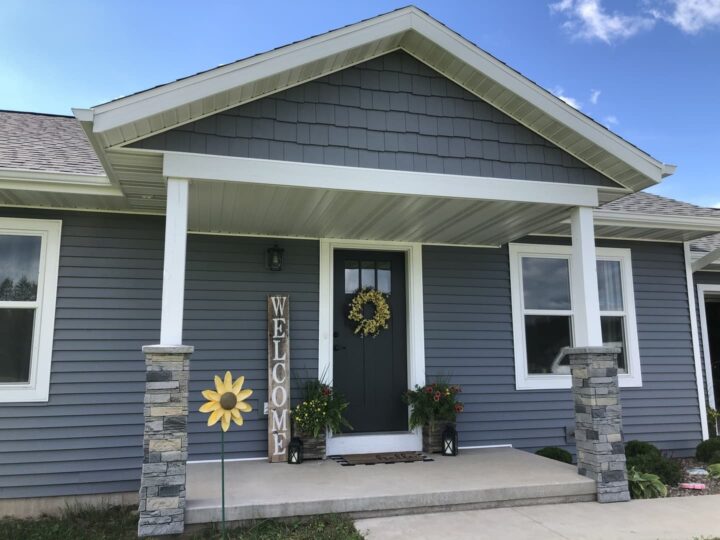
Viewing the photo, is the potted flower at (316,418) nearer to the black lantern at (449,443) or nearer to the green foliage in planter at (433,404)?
the green foliage in planter at (433,404)

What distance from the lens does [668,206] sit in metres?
6.76

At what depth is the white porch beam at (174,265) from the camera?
3588mm

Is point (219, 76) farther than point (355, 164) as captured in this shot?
No

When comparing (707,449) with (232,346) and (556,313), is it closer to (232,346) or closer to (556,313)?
(556,313)

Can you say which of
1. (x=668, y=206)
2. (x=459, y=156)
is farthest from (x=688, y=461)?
(x=459, y=156)

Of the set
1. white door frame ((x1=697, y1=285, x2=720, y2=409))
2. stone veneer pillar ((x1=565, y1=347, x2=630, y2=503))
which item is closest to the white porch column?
stone veneer pillar ((x1=565, y1=347, x2=630, y2=503))

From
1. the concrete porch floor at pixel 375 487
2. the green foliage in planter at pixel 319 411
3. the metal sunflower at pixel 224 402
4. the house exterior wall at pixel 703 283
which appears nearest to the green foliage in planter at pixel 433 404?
the concrete porch floor at pixel 375 487

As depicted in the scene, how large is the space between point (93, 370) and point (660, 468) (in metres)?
4.99

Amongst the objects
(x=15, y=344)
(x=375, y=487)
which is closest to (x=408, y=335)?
(x=375, y=487)

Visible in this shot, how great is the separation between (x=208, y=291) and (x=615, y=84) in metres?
14.0

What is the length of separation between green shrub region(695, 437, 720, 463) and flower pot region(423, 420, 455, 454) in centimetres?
272

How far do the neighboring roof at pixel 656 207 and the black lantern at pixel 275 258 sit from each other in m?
3.31

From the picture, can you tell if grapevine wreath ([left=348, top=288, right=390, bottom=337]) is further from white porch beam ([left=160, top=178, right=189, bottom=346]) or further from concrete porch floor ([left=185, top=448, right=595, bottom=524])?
white porch beam ([left=160, top=178, right=189, bottom=346])

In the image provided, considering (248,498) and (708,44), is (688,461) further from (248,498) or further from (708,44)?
(708,44)
